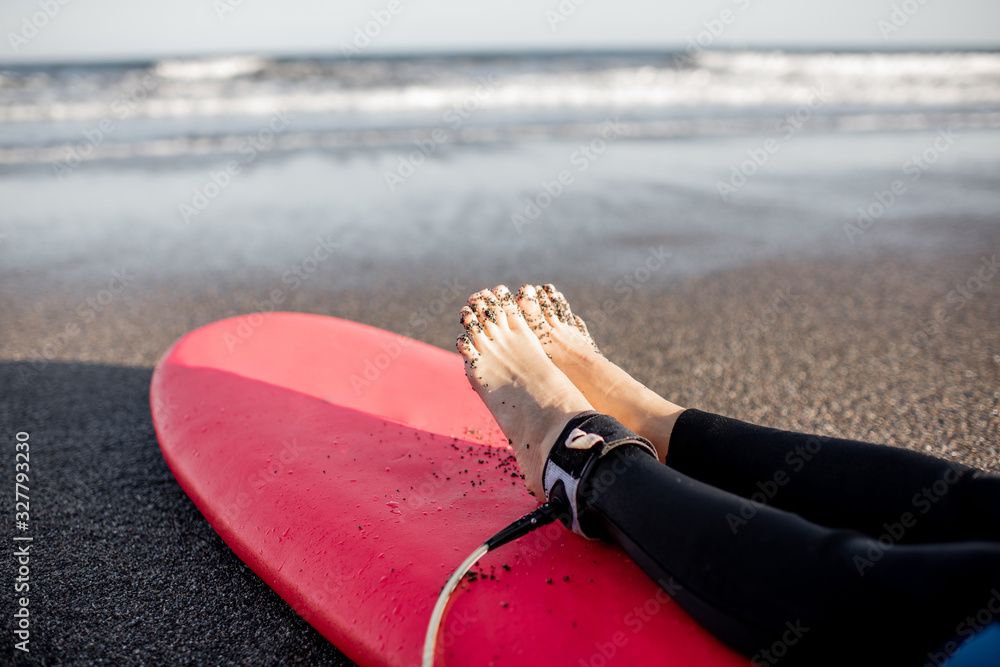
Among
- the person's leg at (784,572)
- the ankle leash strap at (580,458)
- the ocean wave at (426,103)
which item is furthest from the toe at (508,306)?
the ocean wave at (426,103)

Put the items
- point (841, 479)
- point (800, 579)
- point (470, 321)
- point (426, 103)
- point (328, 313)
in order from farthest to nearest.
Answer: point (426, 103)
point (328, 313)
point (470, 321)
point (841, 479)
point (800, 579)

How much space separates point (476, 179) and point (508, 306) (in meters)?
3.64

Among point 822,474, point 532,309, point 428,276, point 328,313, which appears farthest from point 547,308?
point 428,276

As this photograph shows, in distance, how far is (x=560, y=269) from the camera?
3555 millimetres

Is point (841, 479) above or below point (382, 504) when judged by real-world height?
above

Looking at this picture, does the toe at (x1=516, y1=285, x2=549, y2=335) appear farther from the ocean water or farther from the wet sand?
the ocean water

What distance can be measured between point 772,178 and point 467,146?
2.95 metres

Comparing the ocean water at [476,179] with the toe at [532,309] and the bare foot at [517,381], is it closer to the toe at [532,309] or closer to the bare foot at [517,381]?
the toe at [532,309]

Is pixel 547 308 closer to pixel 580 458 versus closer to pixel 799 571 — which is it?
pixel 580 458

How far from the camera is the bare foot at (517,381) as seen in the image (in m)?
1.32

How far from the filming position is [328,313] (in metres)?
3.07

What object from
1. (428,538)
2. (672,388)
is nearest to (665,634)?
(428,538)

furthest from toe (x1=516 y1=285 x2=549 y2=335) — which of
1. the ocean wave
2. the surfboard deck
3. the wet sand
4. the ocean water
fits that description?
the ocean wave

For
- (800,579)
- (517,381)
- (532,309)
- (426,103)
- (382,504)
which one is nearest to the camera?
(800,579)
